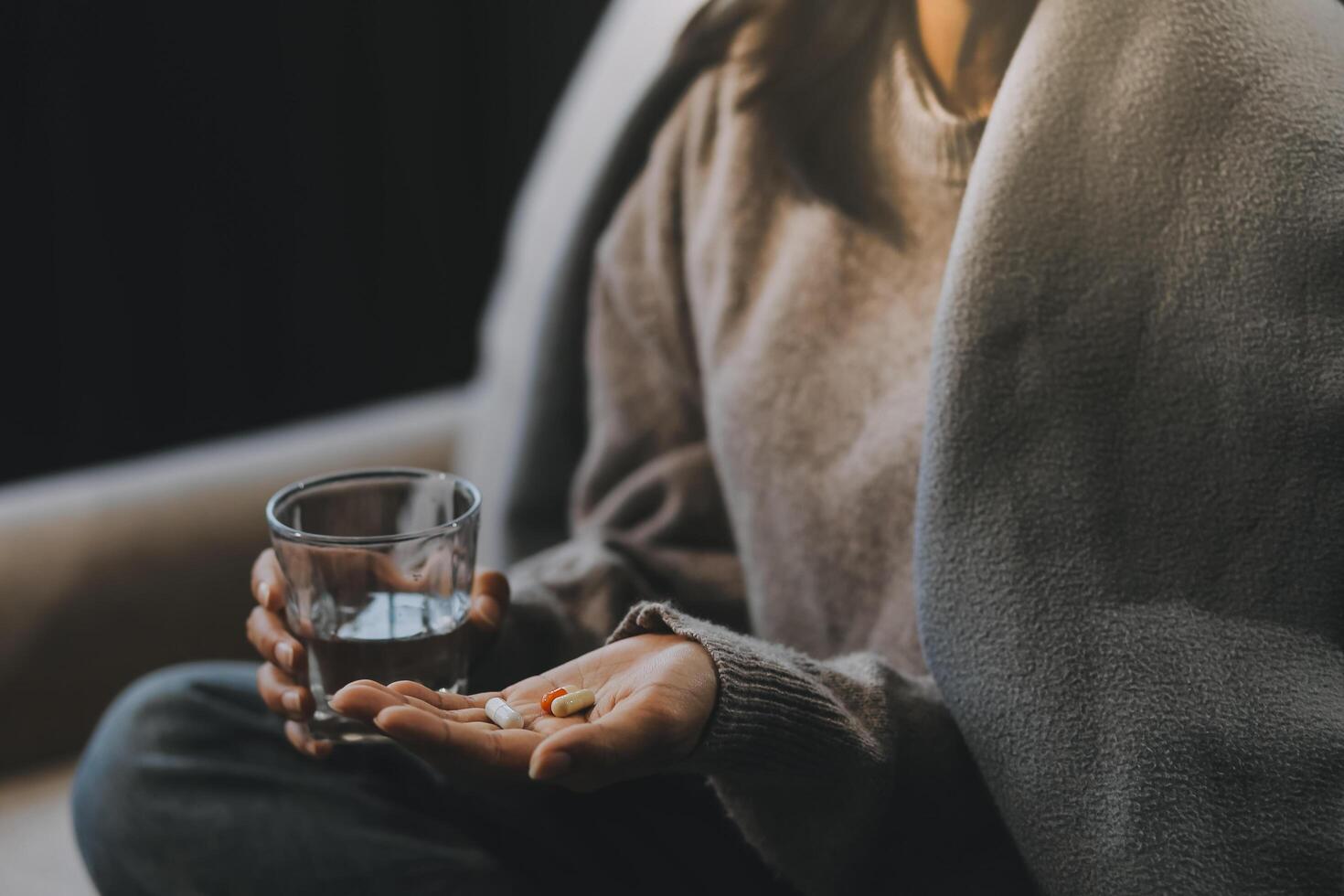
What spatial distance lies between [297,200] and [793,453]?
1.00m

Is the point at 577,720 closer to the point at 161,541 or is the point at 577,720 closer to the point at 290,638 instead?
the point at 290,638

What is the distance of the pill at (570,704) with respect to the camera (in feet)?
1.53

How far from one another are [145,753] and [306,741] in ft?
0.52

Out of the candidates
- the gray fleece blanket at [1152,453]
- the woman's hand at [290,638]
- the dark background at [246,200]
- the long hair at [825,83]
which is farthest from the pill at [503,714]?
the dark background at [246,200]

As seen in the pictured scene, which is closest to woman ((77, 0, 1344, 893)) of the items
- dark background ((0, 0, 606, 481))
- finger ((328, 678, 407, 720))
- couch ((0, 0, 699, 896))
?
finger ((328, 678, 407, 720))

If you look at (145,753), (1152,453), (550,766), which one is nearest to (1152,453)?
(1152,453)

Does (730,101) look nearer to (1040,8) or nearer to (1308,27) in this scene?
(1040,8)

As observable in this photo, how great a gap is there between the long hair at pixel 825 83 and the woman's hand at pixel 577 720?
1.03 ft

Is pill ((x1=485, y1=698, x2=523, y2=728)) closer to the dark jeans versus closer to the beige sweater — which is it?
the beige sweater

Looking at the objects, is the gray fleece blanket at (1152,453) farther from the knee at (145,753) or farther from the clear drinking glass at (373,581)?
the knee at (145,753)

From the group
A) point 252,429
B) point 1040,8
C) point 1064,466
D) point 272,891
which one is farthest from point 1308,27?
point 252,429

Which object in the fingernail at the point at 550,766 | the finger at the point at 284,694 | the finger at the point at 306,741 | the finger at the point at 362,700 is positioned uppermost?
the finger at the point at 362,700

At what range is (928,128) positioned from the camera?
2.15ft

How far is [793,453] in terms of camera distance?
0.71m
